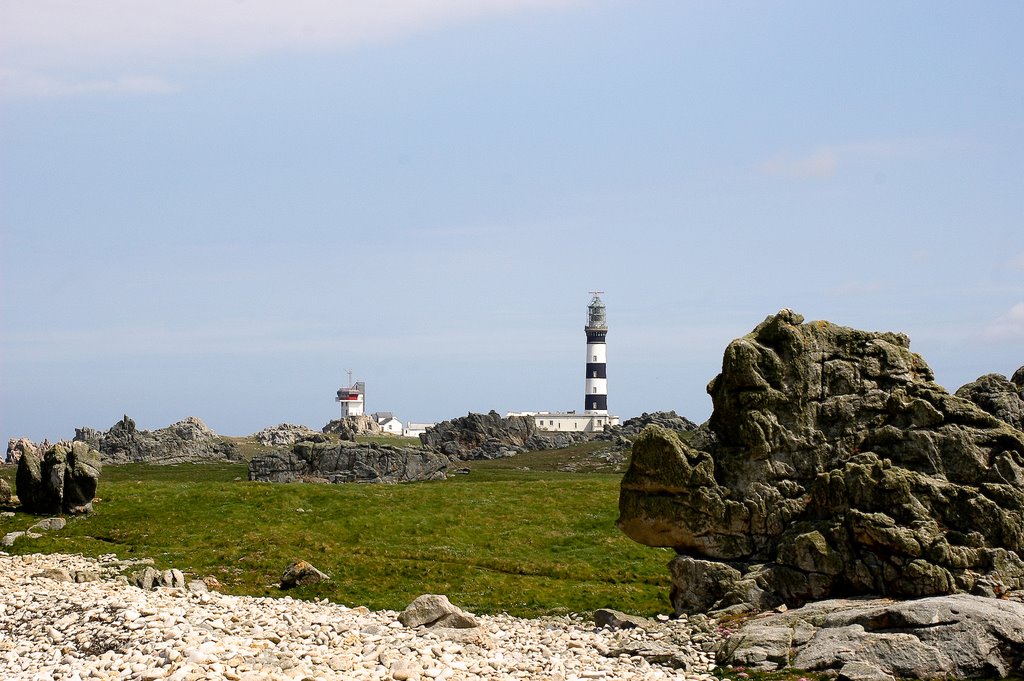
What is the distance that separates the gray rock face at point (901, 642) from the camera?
30.8 meters

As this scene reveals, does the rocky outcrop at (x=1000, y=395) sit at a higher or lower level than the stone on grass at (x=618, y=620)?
higher

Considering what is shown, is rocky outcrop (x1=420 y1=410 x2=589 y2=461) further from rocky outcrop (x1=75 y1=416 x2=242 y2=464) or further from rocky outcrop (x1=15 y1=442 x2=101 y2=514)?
rocky outcrop (x1=15 y1=442 x2=101 y2=514)

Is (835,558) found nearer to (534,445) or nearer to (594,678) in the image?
(594,678)

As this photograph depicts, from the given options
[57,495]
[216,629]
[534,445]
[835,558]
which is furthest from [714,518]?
[534,445]

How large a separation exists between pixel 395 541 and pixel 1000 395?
29.5 metres

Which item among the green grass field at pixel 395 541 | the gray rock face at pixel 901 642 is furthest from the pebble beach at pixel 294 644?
the green grass field at pixel 395 541

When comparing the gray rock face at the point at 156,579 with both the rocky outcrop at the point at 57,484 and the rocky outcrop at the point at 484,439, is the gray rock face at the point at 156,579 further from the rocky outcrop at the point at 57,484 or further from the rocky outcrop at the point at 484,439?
the rocky outcrop at the point at 484,439

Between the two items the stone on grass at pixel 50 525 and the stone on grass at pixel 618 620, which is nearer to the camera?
the stone on grass at pixel 618 620

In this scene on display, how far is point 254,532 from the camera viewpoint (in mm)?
58500

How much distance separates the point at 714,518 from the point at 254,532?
90.5 ft

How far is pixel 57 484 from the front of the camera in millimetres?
64312

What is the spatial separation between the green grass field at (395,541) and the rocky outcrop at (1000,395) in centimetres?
1542

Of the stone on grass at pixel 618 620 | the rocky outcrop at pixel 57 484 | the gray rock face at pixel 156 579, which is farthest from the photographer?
the rocky outcrop at pixel 57 484

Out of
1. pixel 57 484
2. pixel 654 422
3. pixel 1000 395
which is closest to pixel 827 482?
pixel 1000 395
